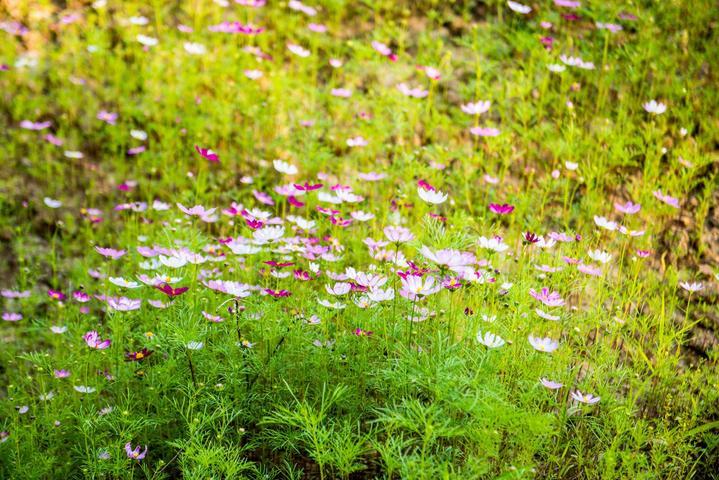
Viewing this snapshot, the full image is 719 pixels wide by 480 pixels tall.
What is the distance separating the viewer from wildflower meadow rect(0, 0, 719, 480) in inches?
74.9

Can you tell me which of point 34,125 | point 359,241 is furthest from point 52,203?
point 359,241

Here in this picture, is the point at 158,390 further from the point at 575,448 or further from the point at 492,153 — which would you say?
the point at 492,153

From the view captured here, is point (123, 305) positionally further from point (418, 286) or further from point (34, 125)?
point (34, 125)

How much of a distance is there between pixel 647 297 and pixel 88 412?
7.58ft

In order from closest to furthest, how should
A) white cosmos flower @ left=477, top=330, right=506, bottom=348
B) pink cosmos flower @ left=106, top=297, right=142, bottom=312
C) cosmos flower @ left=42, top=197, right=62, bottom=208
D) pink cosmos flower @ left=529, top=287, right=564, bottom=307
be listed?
white cosmos flower @ left=477, top=330, right=506, bottom=348 → pink cosmos flower @ left=529, top=287, right=564, bottom=307 → pink cosmos flower @ left=106, top=297, right=142, bottom=312 → cosmos flower @ left=42, top=197, right=62, bottom=208

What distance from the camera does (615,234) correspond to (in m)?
3.04

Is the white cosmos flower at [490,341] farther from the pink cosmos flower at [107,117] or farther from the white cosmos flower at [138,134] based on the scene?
the pink cosmos flower at [107,117]

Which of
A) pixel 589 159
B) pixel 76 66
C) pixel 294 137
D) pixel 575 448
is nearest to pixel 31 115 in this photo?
pixel 76 66

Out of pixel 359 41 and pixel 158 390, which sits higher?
pixel 359 41

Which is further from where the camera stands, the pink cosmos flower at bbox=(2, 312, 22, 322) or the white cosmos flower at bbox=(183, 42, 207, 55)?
the white cosmos flower at bbox=(183, 42, 207, 55)

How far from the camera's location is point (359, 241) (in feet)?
9.71

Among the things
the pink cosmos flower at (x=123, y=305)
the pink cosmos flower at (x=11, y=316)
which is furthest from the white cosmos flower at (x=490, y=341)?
the pink cosmos flower at (x=11, y=316)

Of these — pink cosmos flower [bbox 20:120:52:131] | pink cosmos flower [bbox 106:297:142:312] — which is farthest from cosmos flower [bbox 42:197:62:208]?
pink cosmos flower [bbox 106:297:142:312]

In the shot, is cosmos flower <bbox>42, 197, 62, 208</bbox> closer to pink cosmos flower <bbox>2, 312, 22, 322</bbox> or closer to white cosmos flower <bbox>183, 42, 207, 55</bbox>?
pink cosmos flower <bbox>2, 312, 22, 322</bbox>
